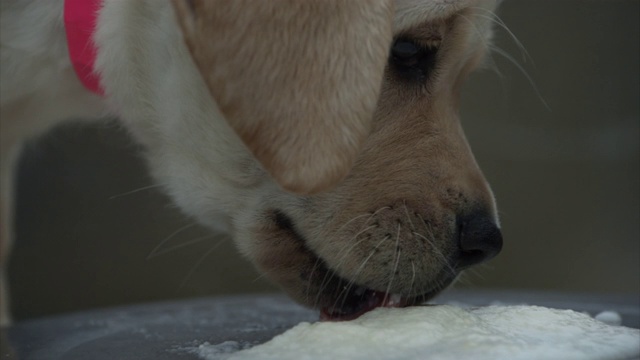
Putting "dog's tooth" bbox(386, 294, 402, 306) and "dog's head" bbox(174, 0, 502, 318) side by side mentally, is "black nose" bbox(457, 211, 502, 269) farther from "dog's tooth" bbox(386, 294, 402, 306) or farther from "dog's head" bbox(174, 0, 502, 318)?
"dog's tooth" bbox(386, 294, 402, 306)

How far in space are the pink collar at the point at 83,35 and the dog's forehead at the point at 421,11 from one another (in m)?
0.61

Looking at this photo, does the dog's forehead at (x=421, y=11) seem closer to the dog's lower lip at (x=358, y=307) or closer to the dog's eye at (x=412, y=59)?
the dog's eye at (x=412, y=59)

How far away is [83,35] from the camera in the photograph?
1903 mm

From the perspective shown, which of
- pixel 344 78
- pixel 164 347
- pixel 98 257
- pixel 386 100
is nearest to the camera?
pixel 344 78

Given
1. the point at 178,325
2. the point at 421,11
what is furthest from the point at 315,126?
the point at 178,325

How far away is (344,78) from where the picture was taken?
1.33 metres

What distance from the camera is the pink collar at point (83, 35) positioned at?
1863 millimetres

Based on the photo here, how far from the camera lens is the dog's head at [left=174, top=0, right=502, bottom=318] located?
4.39ft

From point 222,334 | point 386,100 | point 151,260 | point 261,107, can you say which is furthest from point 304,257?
point 151,260

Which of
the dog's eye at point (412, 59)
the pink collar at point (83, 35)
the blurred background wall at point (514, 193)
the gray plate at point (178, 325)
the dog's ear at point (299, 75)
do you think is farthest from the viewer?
the blurred background wall at point (514, 193)

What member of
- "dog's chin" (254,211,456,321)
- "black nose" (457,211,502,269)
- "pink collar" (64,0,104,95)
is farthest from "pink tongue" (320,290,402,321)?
"pink collar" (64,0,104,95)

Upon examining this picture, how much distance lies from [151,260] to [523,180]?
143 cm

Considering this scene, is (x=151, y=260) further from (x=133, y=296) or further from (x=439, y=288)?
(x=439, y=288)

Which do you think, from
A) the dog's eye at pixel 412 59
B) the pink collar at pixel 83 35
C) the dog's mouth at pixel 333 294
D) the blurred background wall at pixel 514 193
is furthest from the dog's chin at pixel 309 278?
the blurred background wall at pixel 514 193
